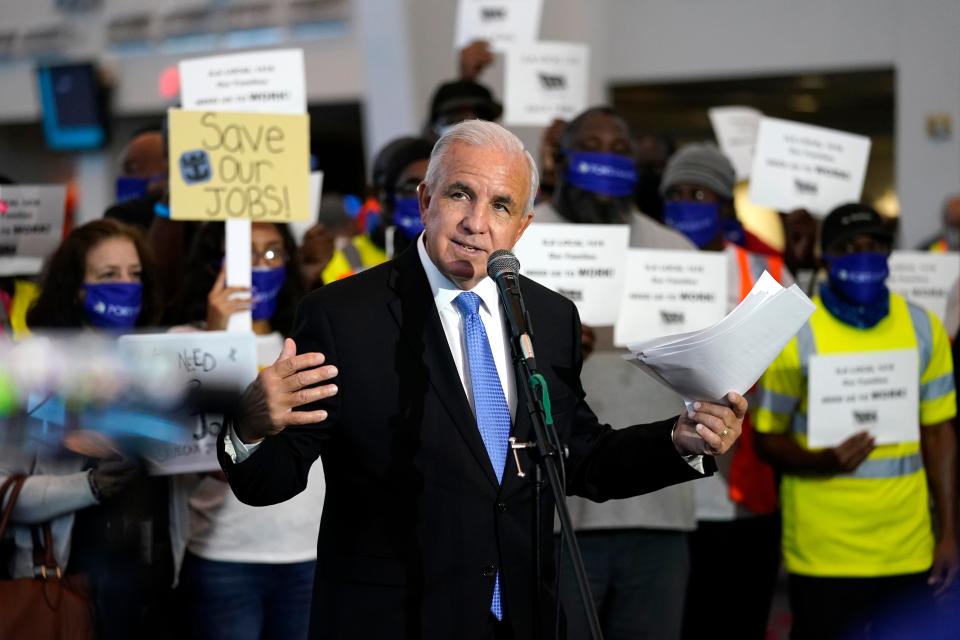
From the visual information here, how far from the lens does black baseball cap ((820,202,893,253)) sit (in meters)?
5.22

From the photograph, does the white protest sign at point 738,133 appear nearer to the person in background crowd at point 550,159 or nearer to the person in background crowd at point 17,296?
the person in background crowd at point 550,159

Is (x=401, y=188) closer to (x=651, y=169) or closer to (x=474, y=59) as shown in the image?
(x=474, y=59)

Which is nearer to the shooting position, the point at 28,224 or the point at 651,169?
the point at 28,224

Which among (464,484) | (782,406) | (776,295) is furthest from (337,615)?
(782,406)

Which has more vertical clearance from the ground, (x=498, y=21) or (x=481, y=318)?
(x=498, y=21)

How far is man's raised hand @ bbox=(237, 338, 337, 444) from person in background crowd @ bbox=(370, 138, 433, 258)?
258cm

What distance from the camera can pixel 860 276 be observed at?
5.06m

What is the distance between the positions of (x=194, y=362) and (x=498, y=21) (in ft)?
12.7

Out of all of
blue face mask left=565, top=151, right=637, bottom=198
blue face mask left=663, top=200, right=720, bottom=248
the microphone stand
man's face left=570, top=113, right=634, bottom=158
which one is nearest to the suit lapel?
the microphone stand

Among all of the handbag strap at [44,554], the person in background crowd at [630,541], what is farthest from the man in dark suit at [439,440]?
the person in background crowd at [630,541]

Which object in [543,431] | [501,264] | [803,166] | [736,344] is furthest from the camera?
[803,166]

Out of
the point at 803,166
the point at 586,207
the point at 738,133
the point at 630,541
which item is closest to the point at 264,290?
the point at 586,207

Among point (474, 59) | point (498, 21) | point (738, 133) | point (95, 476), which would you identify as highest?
point (498, 21)

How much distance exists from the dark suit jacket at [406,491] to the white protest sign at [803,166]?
11.5 ft
